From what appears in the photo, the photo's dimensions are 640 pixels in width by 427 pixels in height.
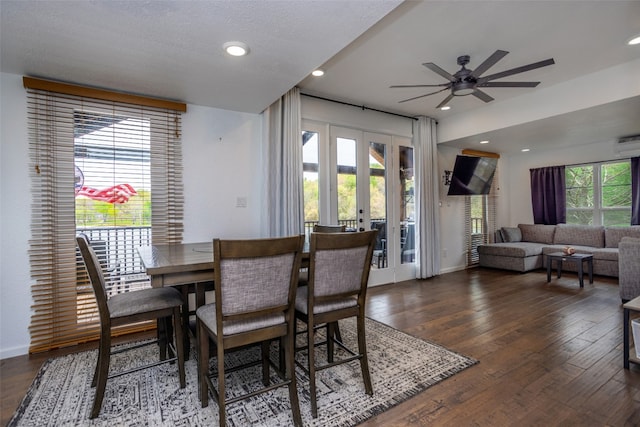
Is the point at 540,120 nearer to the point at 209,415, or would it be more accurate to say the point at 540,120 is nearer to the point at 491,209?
the point at 491,209

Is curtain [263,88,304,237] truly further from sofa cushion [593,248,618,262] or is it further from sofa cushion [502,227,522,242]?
sofa cushion [593,248,618,262]

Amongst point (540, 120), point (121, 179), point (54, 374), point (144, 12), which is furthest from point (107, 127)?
point (540, 120)

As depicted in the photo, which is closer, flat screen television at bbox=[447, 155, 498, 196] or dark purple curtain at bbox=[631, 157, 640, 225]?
dark purple curtain at bbox=[631, 157, 640, 225]

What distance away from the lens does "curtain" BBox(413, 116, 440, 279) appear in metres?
5.07

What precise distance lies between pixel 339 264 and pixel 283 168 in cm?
214

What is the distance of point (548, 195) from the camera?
6.30 m

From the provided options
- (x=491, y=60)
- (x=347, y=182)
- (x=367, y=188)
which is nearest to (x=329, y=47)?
(x=491, y=60)

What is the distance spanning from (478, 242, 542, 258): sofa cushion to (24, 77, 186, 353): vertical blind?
537 cm

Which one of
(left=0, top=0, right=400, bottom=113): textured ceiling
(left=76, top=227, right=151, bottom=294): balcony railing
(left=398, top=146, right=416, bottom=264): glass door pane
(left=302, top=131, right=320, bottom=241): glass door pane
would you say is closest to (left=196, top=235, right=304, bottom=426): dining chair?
(left=0, top=0, right=400, bottom=113): textured ceiling

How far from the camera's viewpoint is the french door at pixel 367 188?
164 inches

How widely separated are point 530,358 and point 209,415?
2282 mm

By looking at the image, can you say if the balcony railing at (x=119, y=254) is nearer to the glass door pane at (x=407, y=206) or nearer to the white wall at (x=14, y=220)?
the white wall at (x=14, y=220)

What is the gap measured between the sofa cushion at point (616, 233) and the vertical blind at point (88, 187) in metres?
6.72

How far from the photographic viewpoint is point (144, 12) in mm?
1828
